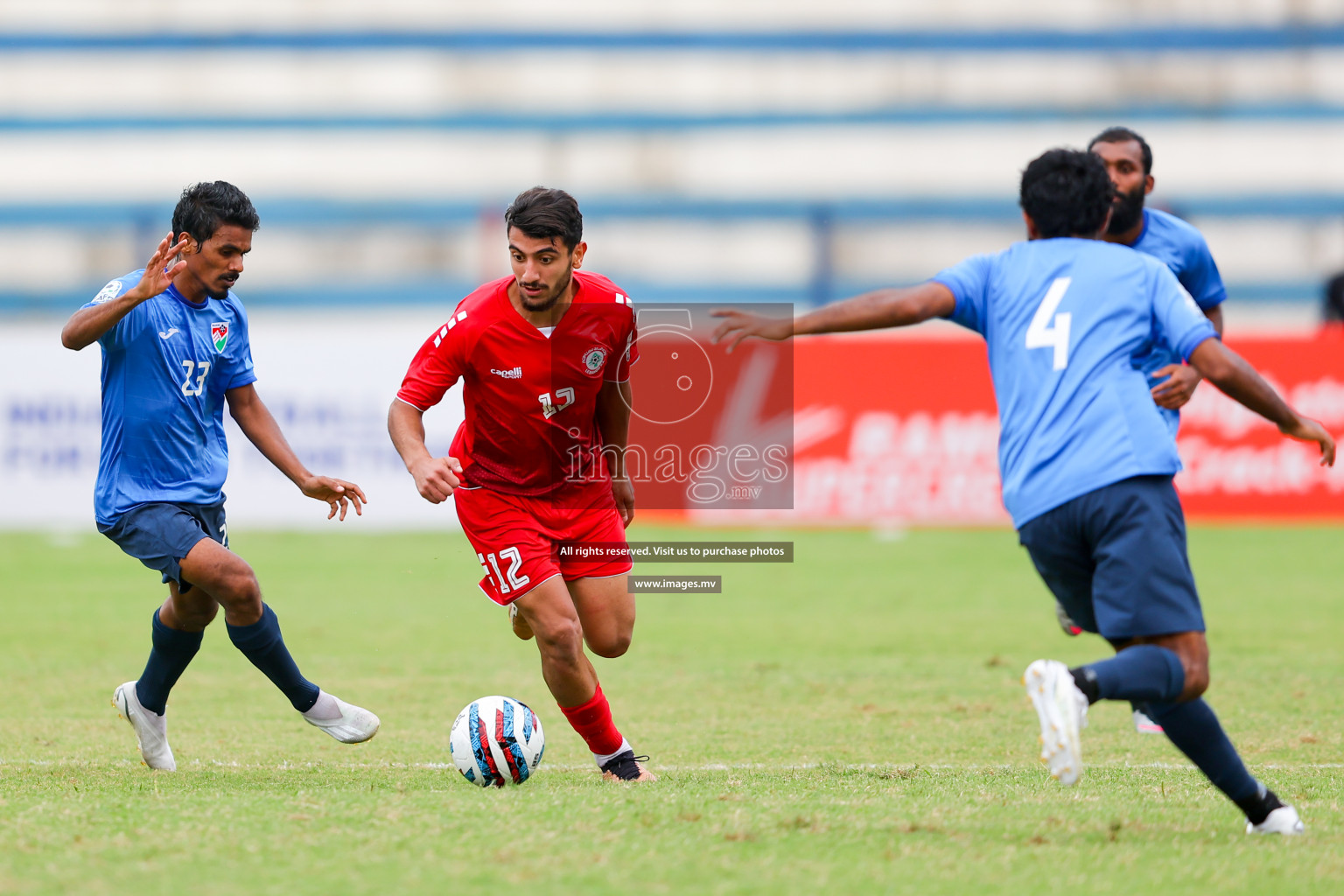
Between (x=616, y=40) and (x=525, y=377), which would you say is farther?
(x=616, y=40)

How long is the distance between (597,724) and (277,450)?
68.4 inches

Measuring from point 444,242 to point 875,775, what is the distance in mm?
27736

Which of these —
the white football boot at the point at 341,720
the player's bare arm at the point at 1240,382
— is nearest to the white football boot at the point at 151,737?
the white football boot at the point at 341,720

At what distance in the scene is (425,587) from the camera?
41.5 feet

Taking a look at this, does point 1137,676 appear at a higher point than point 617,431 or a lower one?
lower

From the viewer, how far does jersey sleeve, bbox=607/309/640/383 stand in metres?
5.79

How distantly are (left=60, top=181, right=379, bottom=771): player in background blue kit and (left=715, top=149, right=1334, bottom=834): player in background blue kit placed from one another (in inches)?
91.4

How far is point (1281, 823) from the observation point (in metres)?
4.27

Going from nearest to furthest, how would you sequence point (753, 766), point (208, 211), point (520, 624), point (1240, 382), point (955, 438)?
point (1240, 382)
point (208, 211)
point (520, 624)
point (753, 766)
point (955, 438)

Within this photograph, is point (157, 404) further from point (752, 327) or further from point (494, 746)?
point (752, 327)

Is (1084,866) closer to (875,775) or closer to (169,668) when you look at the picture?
(875,775)

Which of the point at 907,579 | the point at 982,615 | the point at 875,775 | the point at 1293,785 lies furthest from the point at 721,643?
the point at 1293,785

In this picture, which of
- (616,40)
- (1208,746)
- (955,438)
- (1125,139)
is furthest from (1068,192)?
(616,40)

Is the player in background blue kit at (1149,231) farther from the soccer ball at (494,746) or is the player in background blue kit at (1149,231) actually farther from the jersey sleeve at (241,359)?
the jersey sleeve at (241,359)
